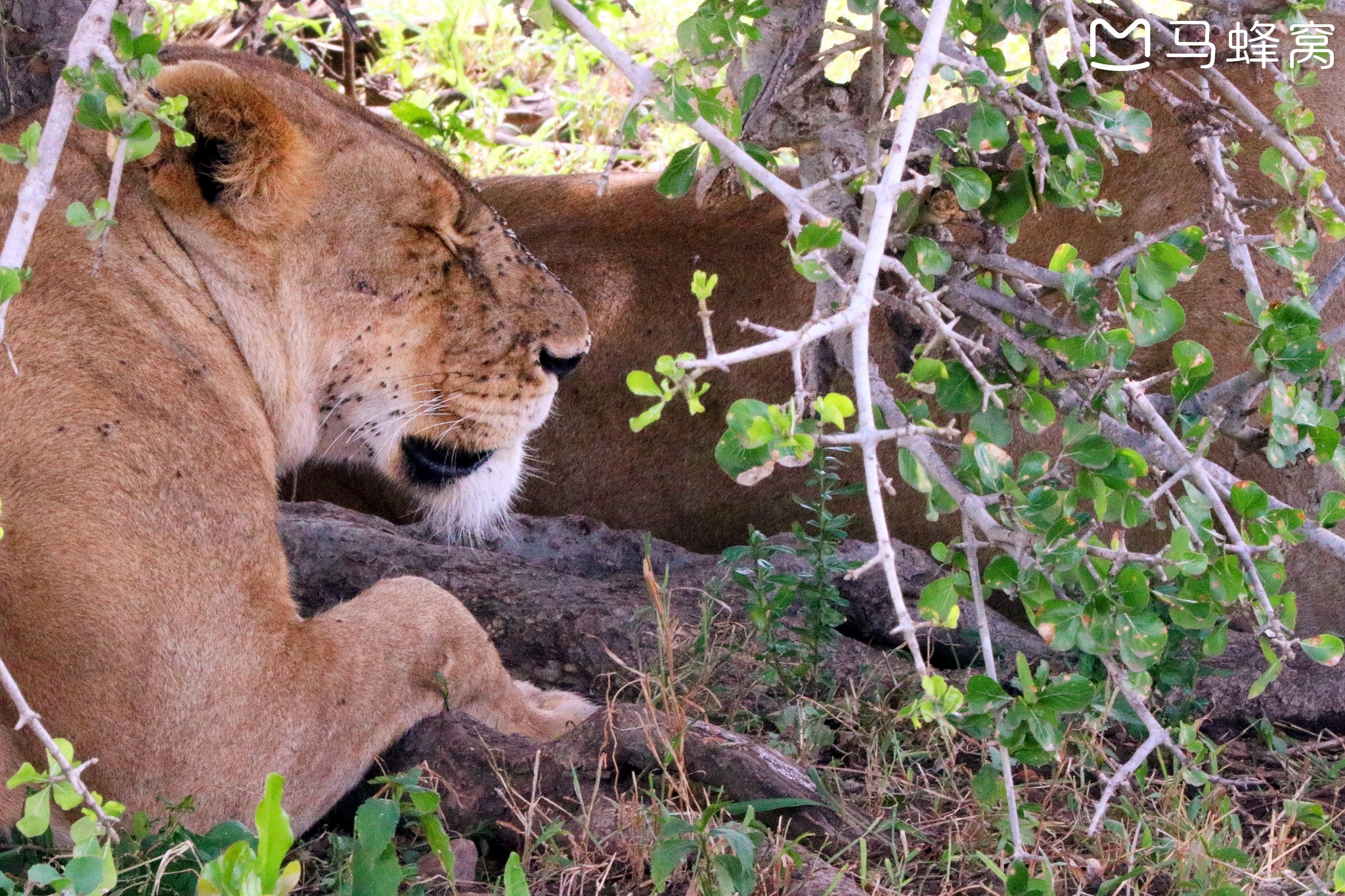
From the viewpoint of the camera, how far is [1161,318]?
6.26ft

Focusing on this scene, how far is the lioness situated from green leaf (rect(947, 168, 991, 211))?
0.83 m

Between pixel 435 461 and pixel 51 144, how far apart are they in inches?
40.7

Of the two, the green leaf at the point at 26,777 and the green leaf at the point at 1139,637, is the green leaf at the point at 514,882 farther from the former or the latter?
the green leaf at the point at 1139,637

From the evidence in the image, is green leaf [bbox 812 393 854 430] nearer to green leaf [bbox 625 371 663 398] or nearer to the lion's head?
green leaf [bbox 625 371 663 398]

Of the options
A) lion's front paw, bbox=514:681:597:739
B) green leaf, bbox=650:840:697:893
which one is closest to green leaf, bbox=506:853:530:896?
green leaf, bbox=650:840:697:893

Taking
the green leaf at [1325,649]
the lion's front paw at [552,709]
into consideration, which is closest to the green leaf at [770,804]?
the lion's front paw at [552,709]

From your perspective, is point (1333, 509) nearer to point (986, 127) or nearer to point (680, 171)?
point (986, 127)

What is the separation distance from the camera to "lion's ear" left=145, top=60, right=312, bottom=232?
201 cm

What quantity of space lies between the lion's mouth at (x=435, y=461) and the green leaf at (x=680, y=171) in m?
0.67

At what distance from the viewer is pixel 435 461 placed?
2506 mm

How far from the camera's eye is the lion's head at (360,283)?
2.14m

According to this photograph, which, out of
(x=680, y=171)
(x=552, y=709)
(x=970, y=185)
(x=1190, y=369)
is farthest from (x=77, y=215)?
(x=1190, y=369)

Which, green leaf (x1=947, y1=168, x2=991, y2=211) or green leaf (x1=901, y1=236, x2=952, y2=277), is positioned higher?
green leaf (x1=947, y1=168, x2=991, y2=211)

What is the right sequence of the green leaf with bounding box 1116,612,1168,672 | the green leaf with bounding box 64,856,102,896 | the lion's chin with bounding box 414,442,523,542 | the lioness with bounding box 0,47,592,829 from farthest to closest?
the lion's chin with bounding box 414,442,523,542 < the lioness with bounding box 0,47,592,829 < the green leaf with bounding box 1116,612,1168,672 < the green leaf with bounding box 64,856,102,896
